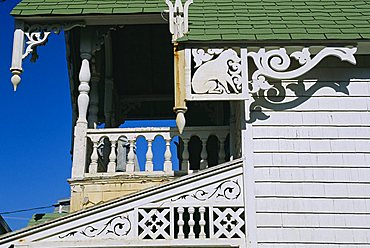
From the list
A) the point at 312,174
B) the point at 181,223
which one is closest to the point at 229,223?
the point at 181,223

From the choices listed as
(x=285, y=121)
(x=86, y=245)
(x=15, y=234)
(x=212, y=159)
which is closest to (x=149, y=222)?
(x=86, y=245)

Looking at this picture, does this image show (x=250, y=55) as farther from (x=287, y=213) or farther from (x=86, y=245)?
(x=86, y=245)

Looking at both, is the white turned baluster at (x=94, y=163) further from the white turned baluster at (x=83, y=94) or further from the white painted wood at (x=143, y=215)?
the white painted wood at (x=143, y=215)

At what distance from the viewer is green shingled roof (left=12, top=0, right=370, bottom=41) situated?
29.6ft

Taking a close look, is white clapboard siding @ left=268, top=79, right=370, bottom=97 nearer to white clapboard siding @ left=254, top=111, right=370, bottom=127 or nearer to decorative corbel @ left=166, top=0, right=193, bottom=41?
white clapboard siding @ left=254, top=111, right=370, bottom=127

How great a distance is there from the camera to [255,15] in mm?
9766

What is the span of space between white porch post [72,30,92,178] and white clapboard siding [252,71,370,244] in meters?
2.75

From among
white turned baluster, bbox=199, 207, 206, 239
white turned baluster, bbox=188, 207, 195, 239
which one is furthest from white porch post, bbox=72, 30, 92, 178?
white turned baluster, bbox=199, 207, 206, 239

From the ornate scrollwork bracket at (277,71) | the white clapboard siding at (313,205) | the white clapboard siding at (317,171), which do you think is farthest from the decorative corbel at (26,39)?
the white clapboard siding at (313,205)

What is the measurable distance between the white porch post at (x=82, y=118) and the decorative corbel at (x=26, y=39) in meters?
0.52

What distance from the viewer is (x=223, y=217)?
27.1ft

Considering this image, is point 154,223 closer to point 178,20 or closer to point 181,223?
point 181,223

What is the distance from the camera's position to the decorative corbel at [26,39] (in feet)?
30.8

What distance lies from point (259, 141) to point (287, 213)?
1117 millimetres
